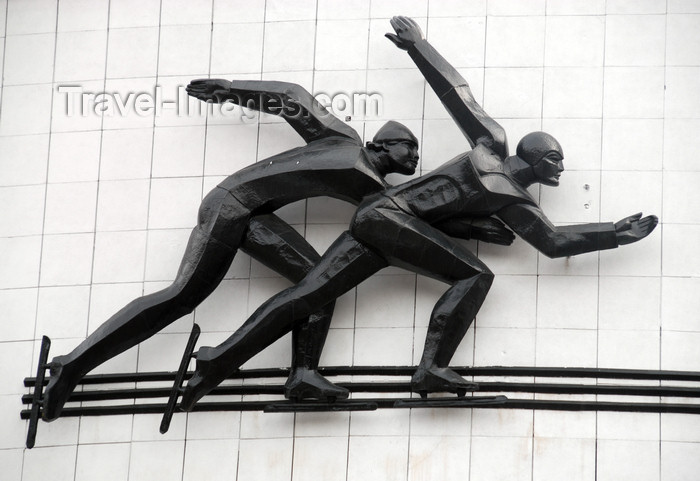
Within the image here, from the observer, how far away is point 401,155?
363 inches

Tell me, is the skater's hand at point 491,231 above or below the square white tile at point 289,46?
below

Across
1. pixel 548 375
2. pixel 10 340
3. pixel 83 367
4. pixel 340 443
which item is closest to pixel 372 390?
pixel 340 443

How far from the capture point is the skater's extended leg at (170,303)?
9031 millimetres

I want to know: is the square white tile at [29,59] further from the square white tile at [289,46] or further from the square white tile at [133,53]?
the square white tile at [289,46]

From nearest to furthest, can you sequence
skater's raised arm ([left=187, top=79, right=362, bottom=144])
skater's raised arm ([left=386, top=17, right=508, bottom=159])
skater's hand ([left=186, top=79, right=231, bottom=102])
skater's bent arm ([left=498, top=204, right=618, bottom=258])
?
skater's bent arm ([left=498, top=204, right=618, bottom=258])
skater's raised arm ([left=386, top=17, right=508, bottom=159])
skater's raised arm ([left=187, top=79, right=362, bottom=144])
skater's hand ([left=186, top=79, right=231, bottom=102])

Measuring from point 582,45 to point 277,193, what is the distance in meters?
2.45

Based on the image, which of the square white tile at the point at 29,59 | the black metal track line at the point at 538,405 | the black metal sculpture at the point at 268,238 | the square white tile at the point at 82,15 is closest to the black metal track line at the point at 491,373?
the black metal track line at the point at 538,405

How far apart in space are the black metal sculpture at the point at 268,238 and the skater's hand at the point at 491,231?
1.91 feet

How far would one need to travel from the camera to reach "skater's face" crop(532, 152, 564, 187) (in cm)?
915

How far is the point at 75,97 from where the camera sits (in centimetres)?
1021

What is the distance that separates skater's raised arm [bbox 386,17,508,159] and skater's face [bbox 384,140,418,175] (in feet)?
1.30

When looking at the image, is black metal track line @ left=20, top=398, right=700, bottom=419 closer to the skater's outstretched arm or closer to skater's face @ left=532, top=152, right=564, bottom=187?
the skater's outstretched arm

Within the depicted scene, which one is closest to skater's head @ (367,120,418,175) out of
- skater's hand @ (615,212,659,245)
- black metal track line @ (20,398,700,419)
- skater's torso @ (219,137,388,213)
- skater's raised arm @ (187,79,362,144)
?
skater's torso @ (219,137,388,213)

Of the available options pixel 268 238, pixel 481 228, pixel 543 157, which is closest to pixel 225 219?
pixel 268 238
